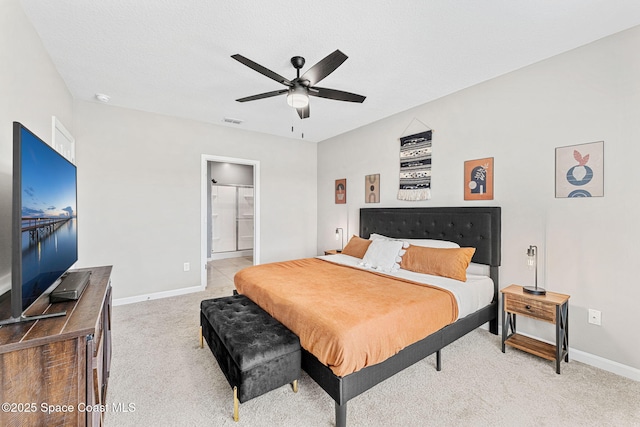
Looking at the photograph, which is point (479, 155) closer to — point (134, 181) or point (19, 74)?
point (19, 74)

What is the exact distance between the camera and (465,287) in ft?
8.27

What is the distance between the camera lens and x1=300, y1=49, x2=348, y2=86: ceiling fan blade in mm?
1935

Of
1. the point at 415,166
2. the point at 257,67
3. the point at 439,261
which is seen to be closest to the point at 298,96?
the point at 257,67

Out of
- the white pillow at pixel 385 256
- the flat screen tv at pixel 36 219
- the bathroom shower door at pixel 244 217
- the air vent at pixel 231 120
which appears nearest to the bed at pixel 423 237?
the white pillow at pixel 385 256

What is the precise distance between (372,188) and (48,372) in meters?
3.95

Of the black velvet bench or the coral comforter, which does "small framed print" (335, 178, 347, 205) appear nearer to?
the coral comforter

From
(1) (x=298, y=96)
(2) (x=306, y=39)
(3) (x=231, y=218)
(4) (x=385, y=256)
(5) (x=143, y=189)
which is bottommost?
(4) (x=385, y=256)

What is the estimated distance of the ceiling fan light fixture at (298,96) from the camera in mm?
2387

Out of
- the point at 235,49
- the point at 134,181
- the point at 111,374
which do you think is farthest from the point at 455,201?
the point at 134,181

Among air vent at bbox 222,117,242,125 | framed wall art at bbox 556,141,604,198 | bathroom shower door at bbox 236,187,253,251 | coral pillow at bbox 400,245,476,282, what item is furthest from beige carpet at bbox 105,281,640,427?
bathroom shower door at bbox 236,187,253,251

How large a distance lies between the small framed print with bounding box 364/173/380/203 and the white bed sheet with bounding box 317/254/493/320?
1557 mm

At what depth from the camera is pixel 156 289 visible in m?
3.98

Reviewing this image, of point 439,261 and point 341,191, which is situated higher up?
point 341,191

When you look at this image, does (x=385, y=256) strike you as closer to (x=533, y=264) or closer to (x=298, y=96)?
(x=533, y=264)
